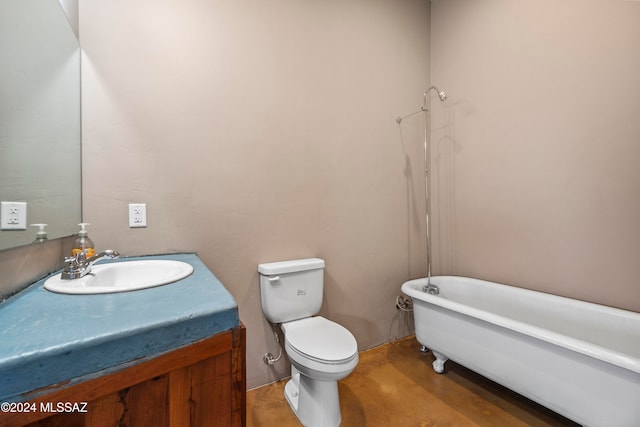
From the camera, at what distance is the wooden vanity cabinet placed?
1.89ft

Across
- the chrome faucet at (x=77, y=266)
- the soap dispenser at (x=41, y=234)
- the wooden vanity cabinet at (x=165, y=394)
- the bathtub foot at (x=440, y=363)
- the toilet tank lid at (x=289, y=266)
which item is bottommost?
the bathtub foot at (x=440, y=363)

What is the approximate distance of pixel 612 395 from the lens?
1138 millimetres

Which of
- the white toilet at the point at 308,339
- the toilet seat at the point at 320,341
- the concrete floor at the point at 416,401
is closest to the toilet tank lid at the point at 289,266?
A: the white toilet at the point at 308,339

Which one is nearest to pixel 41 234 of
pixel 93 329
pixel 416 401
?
pixel 93 329

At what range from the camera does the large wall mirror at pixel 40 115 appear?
3.06 feet

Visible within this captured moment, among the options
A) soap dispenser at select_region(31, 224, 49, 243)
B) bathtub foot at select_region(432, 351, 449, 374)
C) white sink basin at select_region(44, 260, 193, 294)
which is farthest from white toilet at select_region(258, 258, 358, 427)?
soap dispenser at select_region(31, 224, 49, 243)

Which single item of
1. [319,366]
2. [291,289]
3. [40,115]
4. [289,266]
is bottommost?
[319,366]

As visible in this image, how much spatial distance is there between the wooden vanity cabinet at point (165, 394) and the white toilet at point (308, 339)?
0.60 metres

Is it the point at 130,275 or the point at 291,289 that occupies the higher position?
the point at 130,275

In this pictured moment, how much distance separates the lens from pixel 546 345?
4.27ft

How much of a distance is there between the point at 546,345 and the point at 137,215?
6.80 ft

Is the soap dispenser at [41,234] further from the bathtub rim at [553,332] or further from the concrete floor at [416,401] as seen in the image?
the bathtub rim at [553,332]

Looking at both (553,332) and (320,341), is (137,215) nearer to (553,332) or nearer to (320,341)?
(320,341)

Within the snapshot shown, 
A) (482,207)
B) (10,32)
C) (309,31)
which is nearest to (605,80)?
(482,207)
